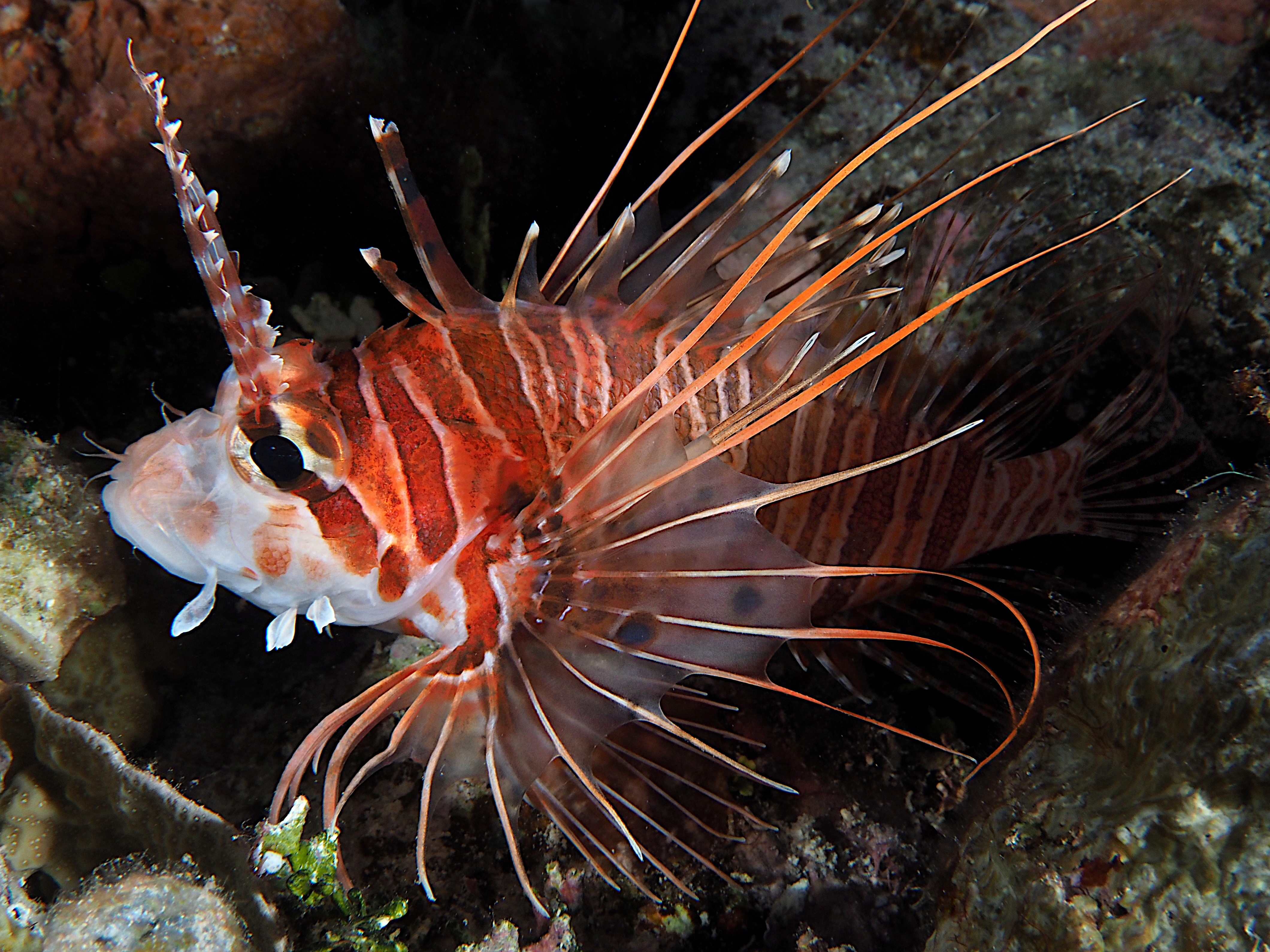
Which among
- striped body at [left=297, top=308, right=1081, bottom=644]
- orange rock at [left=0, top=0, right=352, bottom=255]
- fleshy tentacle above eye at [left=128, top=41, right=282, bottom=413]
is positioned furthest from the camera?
orange rock at [left=0, top=0, right=352, bottom=255]

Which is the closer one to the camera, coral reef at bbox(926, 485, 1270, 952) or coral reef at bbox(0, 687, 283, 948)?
coral reef at bbox(926, 485, 1270, 952)

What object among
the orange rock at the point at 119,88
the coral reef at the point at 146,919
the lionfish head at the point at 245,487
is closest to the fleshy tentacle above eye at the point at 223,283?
the lionfish head at the point at 245,487

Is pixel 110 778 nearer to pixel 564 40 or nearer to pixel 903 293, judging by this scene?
pixel 903 293

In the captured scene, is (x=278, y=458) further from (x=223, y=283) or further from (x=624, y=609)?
(x=624, y=609)

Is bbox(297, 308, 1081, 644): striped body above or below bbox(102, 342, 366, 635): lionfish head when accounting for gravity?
above

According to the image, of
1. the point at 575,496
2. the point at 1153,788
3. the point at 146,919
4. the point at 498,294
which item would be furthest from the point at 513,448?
the point at 498,294

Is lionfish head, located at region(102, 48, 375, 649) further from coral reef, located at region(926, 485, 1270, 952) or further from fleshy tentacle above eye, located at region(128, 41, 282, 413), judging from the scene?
coral reef, located at region(926, 485, 1270, 952)

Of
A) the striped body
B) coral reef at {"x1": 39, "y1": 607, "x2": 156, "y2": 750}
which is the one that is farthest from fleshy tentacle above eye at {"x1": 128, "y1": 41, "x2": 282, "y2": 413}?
coral reef at {"x1": 39, "y1": 607, "x2": 156, "y2": 750}
